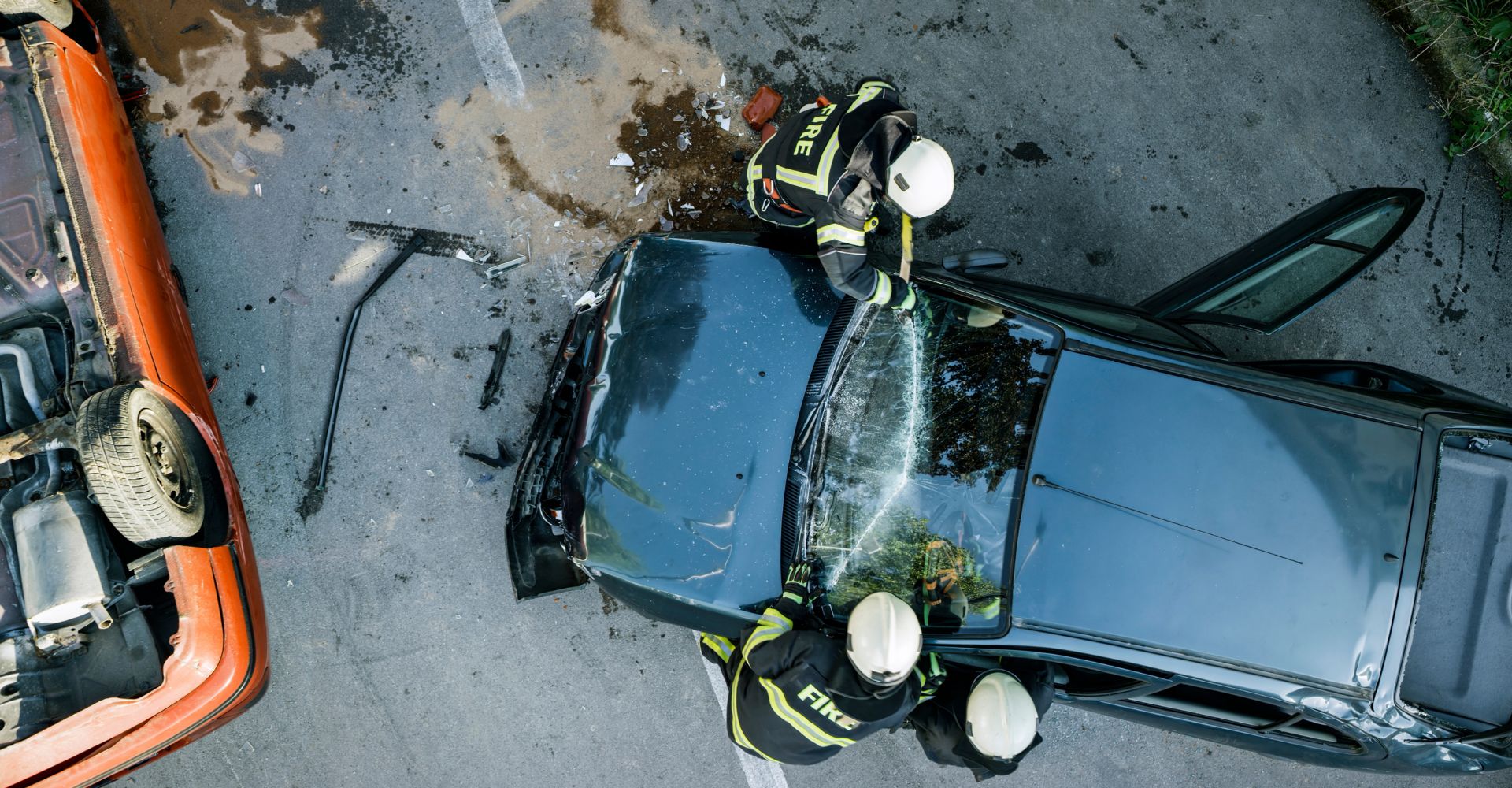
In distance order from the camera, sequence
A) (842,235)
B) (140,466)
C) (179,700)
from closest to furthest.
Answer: (140,466)
(842,235)
(179,700)

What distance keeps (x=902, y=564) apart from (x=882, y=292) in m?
1.13

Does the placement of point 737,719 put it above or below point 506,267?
below

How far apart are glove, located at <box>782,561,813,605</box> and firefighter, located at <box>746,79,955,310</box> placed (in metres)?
1.13

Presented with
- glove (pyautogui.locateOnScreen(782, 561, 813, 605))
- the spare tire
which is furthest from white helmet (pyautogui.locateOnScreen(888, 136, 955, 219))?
the spare tire

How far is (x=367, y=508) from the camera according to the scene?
426cm

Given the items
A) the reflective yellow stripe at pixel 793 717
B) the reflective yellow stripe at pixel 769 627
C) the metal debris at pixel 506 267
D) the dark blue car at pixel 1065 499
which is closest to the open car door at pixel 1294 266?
the dark blue car at pixel 1065 499

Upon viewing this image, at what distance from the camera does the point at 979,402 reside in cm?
328

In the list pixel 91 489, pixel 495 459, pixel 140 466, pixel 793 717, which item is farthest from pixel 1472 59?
pixel 91 489

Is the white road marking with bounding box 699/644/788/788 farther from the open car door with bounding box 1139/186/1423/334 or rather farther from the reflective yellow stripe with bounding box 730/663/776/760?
the open car door with bounding box 1139/186/1423/334

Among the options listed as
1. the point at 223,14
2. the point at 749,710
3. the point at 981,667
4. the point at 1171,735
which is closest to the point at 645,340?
the point at 749,710

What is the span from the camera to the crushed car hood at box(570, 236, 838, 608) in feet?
10.6

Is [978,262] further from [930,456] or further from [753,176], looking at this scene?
[753,176]

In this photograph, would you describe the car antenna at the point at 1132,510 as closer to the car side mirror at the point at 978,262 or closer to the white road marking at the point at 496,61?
the car side mirror at the point at 978,262

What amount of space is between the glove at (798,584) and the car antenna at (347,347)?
2.59 meters
